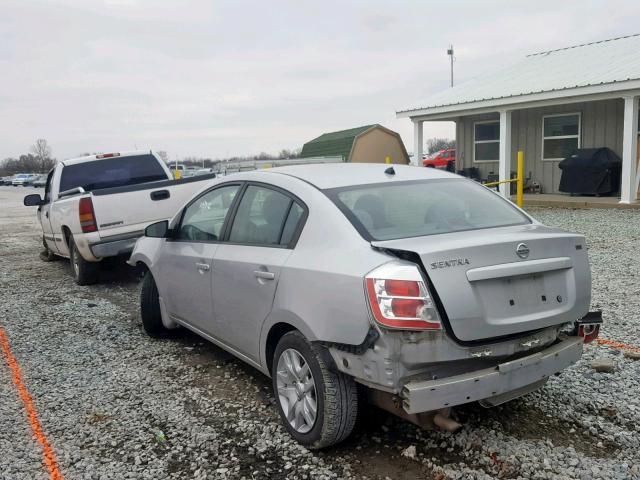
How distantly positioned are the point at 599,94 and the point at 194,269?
1315 centimetres

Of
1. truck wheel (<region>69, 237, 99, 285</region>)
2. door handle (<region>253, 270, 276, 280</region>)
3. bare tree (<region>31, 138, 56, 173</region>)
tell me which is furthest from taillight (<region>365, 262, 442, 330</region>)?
bare tree (<region>31, 138, 56, 173</region>)

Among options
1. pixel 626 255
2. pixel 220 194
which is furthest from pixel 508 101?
pixel 220 194

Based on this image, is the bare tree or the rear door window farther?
the bare tree

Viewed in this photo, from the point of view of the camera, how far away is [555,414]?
3.78m

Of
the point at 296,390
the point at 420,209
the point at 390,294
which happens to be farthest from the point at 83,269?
the point at 390,294

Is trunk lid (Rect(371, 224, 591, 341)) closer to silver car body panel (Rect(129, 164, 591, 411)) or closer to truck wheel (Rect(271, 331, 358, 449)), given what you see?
silver car body panel (Rect(129, 164, 591, 411))

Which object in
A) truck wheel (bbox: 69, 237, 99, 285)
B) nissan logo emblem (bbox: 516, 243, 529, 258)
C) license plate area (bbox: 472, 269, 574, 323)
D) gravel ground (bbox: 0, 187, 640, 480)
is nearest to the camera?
license plate area (bbox: 472, 269, 574, 323)

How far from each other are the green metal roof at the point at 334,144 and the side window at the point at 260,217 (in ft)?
72.5

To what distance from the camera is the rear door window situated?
3.75 metres

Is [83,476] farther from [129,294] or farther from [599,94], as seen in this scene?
[599,94]

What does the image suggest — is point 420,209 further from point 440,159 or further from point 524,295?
point 440,159

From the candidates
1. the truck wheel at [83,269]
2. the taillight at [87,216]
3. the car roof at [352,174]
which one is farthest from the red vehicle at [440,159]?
the car roof at [352,174]

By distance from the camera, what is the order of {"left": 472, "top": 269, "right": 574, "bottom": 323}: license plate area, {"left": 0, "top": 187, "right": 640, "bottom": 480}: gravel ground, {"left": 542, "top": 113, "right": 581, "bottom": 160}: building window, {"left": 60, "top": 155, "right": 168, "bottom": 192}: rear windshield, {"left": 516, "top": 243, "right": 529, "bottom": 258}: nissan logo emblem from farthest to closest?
{"left": 542, "top": 113, "right": 581, "bottom": 160}: building window, {"left": 60, "top": 155, "right": 168, "bottom": 192}: rear windshield, {"left": 0, "top": 187, "right": 640, "bottom": 480}: gravel ground, {"left": 516, "top": 243, "right": 529, "bottom": 258}: nissan logo emblem, {"left": 472, "top": 269, "right": 574, "bottom": 323}: license plate area

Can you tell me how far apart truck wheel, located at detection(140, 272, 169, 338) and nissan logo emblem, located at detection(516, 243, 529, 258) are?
11.6ft
